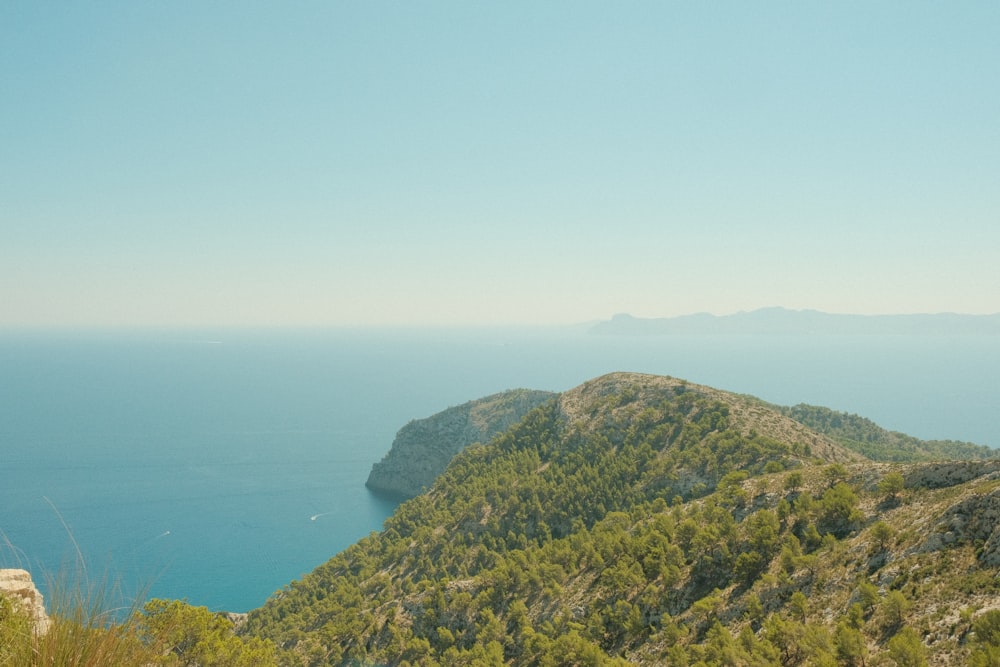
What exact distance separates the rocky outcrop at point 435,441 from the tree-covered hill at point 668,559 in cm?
6245

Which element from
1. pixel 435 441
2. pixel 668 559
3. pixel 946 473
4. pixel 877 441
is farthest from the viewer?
pixel 435 441

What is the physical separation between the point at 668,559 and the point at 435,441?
431ft

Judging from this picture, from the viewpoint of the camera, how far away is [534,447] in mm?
94625

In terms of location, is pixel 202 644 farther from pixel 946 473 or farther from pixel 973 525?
pixel 946 473

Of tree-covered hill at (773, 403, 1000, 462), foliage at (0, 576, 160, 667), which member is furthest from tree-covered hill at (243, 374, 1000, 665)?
tree-covered hill at (773, 403, 1000, 462)

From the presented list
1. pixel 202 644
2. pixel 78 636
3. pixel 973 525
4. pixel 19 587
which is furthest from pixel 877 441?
pixel 78 636

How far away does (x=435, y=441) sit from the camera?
549ft

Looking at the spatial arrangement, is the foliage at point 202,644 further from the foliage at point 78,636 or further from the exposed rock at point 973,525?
the exposed rock at point 973,525

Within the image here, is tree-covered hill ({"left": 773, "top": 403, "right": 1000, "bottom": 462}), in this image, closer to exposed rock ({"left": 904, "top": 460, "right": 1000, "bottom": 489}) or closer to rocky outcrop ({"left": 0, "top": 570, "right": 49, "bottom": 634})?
exposed rock ({"left": 904, "top": 460, "right": 1000, "bottom": 489})

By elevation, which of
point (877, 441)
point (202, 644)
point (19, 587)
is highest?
point (19, 587)

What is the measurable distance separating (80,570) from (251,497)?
15687 centimetres

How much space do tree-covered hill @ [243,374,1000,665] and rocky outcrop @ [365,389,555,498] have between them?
6245 cm

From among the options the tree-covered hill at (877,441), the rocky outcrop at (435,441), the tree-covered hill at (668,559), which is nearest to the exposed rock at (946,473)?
the tree-covered hill at (668,559)

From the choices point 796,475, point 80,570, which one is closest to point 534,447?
point 796,475
